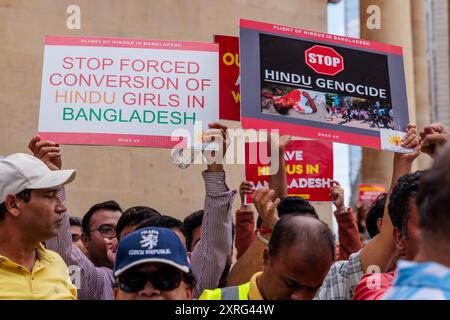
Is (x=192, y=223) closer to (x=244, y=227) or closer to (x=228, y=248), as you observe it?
(x=244, y=227)

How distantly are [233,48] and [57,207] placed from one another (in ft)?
10.6

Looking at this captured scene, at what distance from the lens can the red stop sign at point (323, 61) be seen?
23.8 feet

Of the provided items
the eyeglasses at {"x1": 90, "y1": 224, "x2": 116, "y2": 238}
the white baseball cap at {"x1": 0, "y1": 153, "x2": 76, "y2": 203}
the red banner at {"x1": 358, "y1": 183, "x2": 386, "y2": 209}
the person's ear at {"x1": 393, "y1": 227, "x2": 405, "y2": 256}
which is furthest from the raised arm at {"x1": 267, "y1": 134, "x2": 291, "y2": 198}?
the red banner at {"x1": 358, "y1": 183, "x2": 386, "y2": 209}

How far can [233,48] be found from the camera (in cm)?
777

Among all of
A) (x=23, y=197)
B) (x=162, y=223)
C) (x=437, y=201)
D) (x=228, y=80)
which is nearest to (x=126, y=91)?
(x=228, y=80)

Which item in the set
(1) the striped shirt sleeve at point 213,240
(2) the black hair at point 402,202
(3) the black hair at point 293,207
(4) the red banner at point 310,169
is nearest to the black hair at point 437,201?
(2) the black hair at point 402,202

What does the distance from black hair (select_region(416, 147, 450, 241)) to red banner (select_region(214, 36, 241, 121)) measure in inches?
193

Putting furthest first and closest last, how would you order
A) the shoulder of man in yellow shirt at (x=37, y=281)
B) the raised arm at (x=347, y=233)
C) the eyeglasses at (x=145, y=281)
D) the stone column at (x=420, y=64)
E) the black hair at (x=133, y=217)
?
the stone column at (x=420, y=64), the raised arm at (x=347, y=233), the black hair at (x=133, y=217), the shoulder of man in yellow shirt at (x=37, y=281), the eyeglasses at (x=145, y=281)

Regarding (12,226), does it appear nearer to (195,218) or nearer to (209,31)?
(195,218)

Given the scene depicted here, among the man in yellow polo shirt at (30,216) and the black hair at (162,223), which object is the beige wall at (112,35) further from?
the man in yellow polo shirt at (30,216)

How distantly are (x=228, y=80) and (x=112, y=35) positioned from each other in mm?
4828

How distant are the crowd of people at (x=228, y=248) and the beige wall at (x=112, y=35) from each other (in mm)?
4643

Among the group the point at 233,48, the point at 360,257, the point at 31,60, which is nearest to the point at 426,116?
the point at 31,60

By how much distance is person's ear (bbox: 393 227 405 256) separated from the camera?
14.0ft
